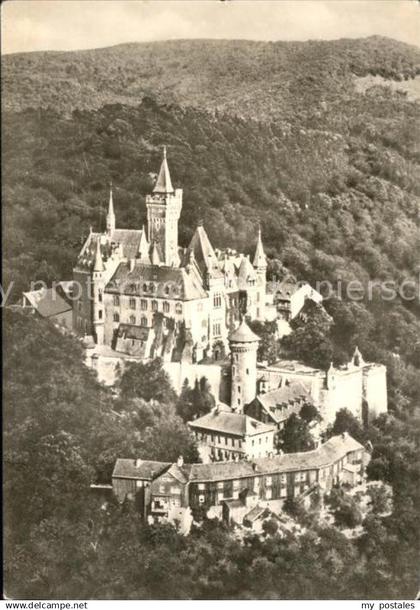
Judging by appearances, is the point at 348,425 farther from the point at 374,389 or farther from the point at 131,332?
the point at 131,332

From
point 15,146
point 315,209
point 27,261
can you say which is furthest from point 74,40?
point 315,209

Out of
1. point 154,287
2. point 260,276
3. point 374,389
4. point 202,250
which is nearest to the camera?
point 154,287

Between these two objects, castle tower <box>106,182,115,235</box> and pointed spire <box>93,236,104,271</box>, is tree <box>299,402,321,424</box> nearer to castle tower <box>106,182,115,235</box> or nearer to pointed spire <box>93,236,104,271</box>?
pointed spire <box>93,236,104,271</box>

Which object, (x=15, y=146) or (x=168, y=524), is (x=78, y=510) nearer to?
(x=168, y=524)

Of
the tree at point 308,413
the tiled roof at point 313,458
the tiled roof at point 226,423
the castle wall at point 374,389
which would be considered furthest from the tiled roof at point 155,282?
the castle wall at point 374,389

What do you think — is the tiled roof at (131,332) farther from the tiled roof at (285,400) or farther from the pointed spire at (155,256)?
the tiled roof at (285,400)

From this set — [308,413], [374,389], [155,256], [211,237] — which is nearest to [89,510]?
[308,413]
